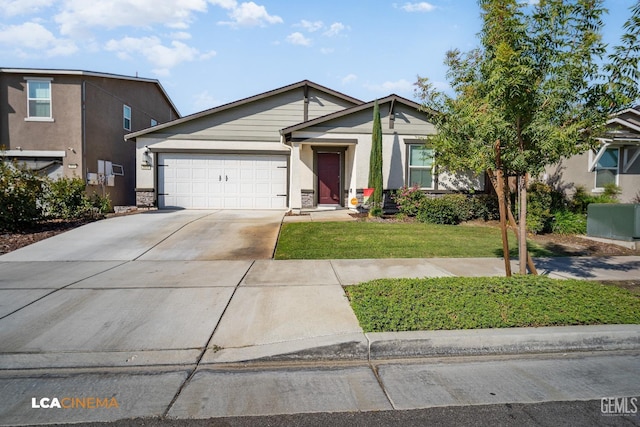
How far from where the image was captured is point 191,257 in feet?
26.9

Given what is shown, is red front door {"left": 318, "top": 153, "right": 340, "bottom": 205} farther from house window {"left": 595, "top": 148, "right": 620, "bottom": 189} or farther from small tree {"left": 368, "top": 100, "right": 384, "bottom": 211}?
house window {"left": 595, "top": 148, "right": 620, "bottom": 189}

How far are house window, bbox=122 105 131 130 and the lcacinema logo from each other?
1867 centimetres

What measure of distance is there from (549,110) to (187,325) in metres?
5.39

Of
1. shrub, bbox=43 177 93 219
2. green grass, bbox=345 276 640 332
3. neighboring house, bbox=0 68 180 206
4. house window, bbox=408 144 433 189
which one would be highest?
neighboring house, bbox=0 68 180 206

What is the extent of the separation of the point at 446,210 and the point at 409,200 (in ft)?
4.30

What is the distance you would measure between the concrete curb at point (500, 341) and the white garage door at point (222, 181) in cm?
1268

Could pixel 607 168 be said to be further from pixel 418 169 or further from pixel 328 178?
pixel 328 178

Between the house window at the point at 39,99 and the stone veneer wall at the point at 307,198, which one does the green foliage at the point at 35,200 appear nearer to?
the house window at the point at 39,99

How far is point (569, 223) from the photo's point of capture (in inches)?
463

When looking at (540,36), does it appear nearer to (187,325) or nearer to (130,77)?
(187,325)

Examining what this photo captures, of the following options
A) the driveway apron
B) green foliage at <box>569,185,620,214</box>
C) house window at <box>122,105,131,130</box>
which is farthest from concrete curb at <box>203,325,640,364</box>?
house window at <box>122,105,131,130</box>

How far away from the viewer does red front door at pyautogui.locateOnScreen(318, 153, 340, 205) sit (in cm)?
1631

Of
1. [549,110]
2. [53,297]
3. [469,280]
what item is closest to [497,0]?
[549,110]

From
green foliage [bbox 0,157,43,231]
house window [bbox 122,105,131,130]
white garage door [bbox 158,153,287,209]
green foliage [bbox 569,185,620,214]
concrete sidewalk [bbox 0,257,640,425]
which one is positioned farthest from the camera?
house window [bbox 122,105,131,130]
